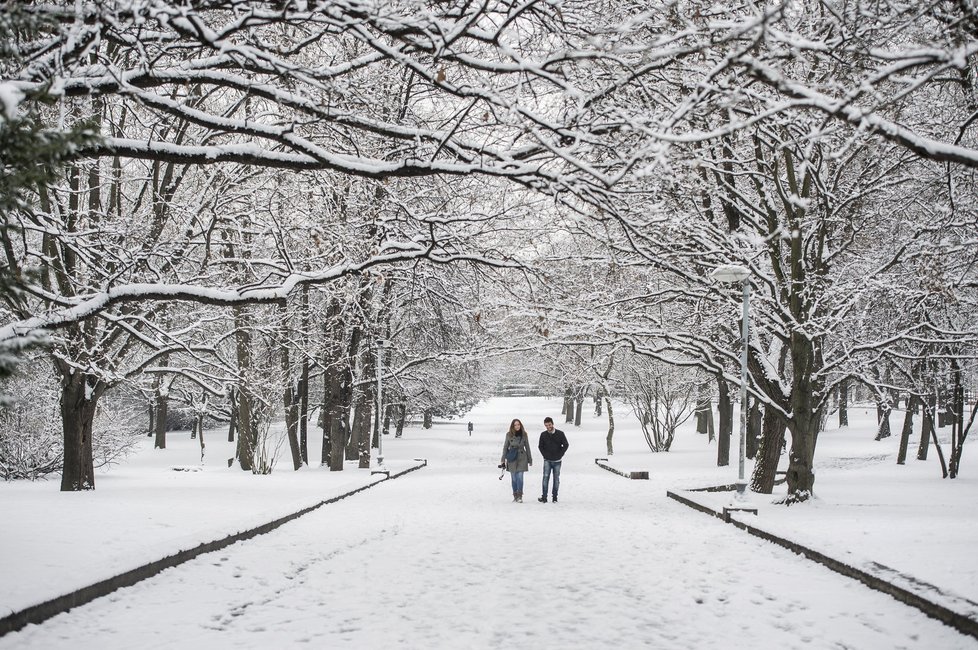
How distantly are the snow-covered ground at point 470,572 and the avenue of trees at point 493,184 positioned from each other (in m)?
2.37

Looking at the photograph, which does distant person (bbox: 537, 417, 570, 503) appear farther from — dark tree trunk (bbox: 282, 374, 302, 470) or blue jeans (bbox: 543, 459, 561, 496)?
dark tree trunk (bbox: 282, 374, 302, 470)

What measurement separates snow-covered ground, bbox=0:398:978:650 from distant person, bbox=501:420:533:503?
1.80ft

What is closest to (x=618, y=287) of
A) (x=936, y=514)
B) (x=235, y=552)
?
(x=936, y=514)

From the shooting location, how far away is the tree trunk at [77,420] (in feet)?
53.0

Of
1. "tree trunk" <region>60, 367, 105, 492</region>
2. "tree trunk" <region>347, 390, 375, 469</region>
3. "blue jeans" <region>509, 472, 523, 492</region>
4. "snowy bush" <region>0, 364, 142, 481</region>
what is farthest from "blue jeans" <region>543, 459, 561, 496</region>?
"snowy bush" <region>0, 364, 142, 481</region>

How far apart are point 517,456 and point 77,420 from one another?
930cm

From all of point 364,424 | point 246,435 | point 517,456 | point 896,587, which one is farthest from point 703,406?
point 896,587

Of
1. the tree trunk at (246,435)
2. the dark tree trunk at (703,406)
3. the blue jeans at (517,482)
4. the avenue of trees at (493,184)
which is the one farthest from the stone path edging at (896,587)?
the dark tree trunk at (703,406)

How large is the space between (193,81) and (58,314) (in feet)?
10.2

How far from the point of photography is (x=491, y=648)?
5.47 meters

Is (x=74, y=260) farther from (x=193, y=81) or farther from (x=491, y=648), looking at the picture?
(x=491, y=648)

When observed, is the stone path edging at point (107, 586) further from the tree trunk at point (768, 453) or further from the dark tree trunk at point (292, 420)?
→ the dark tree trunk at point (292, 420)

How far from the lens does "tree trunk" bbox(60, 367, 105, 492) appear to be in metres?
16.1

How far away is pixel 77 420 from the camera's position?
16328 mm
